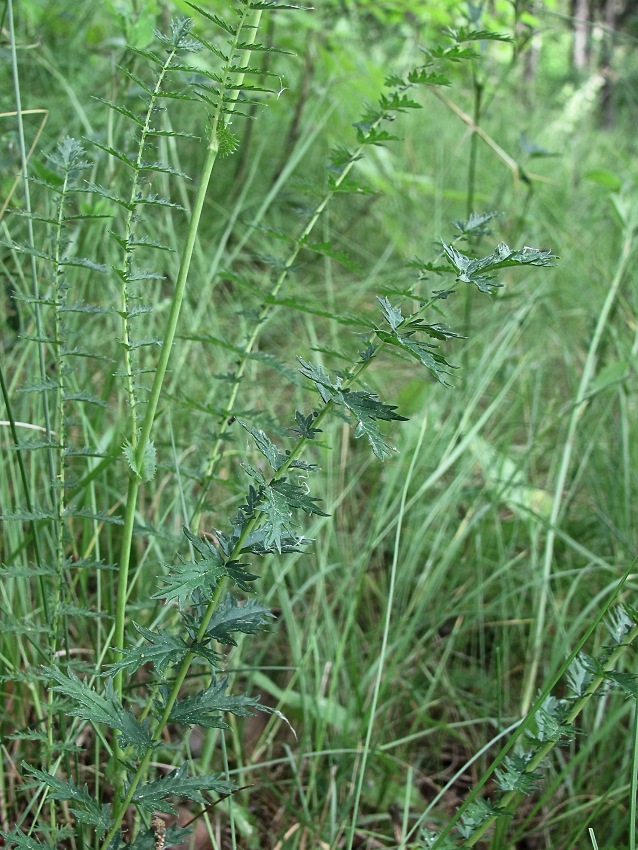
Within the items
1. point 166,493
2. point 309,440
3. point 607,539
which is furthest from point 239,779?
point 607,539

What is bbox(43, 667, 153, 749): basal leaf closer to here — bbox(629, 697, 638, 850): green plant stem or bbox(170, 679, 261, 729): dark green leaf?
bbox(170, 679, 261, 729): dark green leaf

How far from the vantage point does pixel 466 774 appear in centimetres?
115

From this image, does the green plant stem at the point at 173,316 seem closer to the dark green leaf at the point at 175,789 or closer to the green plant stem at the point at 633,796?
the dark green leaf at the point at 175,789

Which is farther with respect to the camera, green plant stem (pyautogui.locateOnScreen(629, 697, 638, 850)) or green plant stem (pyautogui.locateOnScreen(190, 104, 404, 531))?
green plant stem (pyautogui.locateOnScreen(190, 104, 404, 531))

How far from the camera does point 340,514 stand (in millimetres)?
1444

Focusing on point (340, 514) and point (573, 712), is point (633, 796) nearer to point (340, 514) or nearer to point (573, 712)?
point (573, 712)

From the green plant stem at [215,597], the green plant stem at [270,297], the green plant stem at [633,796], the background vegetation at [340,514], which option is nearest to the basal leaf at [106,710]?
the green plant stem at [215,597]

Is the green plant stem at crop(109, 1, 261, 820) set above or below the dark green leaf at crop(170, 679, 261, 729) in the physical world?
above

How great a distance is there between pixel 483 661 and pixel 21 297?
2.90ft

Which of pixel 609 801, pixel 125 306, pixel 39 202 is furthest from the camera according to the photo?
pixel 39 202

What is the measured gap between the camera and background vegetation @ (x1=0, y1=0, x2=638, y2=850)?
89 cm

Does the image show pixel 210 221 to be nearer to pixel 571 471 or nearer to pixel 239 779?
pixel 571 471

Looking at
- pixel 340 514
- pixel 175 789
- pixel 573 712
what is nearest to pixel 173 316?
pixel 175 789

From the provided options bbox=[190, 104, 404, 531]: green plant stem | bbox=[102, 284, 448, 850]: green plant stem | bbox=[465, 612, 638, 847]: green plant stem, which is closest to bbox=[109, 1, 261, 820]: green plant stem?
bbox=[102, 284, 448, 850]: green plant stem
